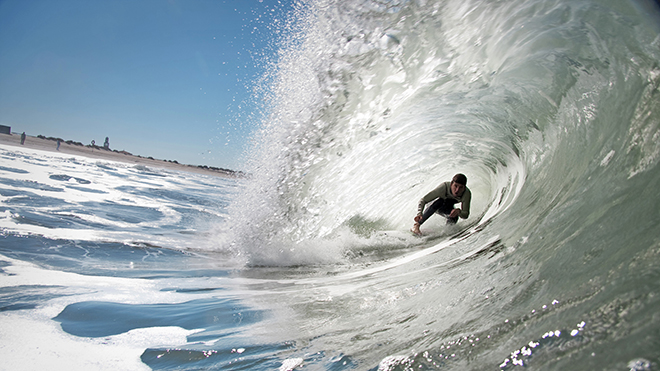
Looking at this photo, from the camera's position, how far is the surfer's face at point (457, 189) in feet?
14.8

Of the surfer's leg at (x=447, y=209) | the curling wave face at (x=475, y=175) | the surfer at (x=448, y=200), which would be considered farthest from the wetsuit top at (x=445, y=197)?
the curling wave face at (x=475, y=175)

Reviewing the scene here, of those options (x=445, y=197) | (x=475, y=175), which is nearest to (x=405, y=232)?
(x=445, y=197)

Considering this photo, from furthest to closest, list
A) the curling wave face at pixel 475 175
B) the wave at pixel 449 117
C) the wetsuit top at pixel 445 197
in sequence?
1. the wetsuit top at pixel 445 197
2. the wave at pixel 449 117
3. the curling wave face at pixel 475 175

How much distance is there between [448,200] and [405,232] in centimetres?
89

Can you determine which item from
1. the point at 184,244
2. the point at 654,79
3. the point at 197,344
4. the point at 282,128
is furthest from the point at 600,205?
the point at 184,244

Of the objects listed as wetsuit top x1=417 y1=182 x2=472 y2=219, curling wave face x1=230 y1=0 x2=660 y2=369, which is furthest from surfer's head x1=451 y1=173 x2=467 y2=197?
curling wave face x1=230 y1=0 x2=660 y2=369

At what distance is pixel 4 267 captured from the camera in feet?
10.9

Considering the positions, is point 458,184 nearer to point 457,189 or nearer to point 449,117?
point 457,189

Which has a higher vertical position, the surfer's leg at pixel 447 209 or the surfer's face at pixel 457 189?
the surfer's face at pixel 457 189

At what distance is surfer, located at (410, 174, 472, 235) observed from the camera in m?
4.54

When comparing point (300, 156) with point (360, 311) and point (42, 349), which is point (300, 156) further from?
point (42, 349)

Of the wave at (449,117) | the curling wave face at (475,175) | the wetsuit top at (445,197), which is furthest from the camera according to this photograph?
the wetsuit top at (445,197)

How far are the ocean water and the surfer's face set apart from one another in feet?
1.75

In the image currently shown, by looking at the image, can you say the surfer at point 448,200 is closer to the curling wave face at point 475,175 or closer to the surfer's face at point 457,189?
the surfer's face at point 457,189
